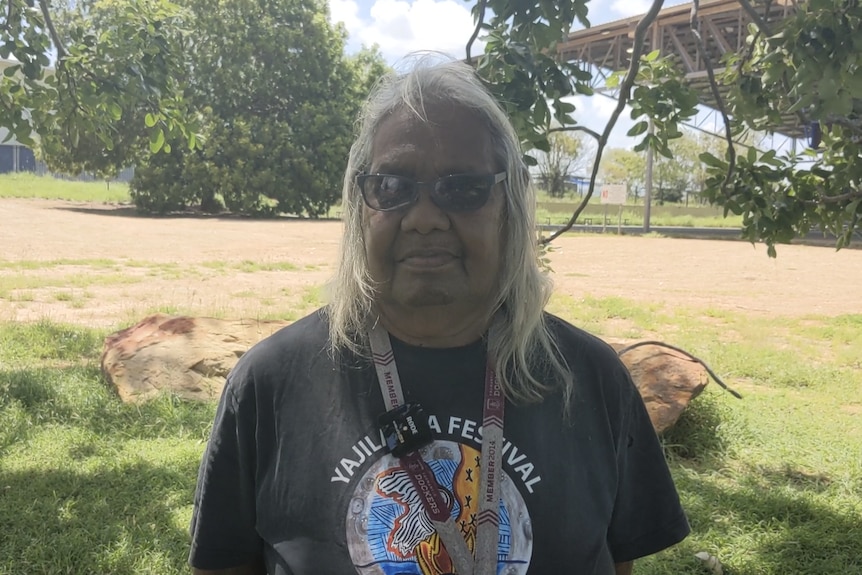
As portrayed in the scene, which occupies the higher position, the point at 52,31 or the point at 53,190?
the point at 52,31

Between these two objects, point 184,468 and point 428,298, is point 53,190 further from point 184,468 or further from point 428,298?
point 428,298

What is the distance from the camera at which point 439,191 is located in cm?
152

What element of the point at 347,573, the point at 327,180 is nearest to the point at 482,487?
the point at 347,573

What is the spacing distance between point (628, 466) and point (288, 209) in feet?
107

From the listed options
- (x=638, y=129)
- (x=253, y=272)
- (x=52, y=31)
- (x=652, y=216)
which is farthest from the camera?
(x=652, y=216)

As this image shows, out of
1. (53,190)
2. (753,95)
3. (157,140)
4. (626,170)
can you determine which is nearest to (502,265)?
(753,95)

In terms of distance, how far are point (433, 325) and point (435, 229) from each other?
204mm

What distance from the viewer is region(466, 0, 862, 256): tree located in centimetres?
257

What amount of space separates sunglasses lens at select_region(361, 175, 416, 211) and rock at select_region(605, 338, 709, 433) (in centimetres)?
362

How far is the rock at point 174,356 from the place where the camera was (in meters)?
5.74

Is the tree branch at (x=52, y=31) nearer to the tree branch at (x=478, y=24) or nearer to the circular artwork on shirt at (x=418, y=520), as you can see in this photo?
the tree branch at (x=478, y=24)

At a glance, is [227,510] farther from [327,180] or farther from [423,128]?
[327,180]

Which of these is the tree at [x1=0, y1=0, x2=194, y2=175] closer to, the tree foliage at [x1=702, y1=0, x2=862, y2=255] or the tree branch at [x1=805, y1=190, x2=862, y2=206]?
the tree foliage at [x1=702, y1=0, x2=862, y2=255]

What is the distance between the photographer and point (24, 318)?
28.2 ft
